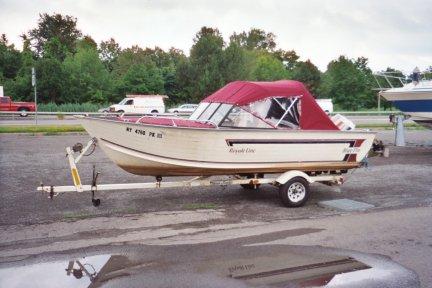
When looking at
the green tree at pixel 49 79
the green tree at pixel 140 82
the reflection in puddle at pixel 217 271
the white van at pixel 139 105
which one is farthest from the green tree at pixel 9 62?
the reflection in puddle at pixel 217 271

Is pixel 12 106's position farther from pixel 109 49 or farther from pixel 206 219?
pixel 109 49

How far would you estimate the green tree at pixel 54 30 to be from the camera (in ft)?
298

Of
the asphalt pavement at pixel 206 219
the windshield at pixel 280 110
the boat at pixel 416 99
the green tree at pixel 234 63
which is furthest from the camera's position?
the green tree at pixel 234 63

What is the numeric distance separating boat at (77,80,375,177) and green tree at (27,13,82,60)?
3399 inches

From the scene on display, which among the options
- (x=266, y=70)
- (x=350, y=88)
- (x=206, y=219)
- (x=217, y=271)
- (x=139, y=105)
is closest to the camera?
(x=217, y=271)

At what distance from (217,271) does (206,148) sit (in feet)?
10.9

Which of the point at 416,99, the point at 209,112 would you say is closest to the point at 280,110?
the point at 209,112

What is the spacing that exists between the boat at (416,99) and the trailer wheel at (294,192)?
11.2 metres

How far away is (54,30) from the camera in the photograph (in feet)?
300

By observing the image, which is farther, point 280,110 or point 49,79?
point 49,79

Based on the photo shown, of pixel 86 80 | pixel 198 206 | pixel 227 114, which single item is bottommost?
pixel 198 206

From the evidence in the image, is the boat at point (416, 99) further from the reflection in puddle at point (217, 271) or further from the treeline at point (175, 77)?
the treeline at point (175, 77)

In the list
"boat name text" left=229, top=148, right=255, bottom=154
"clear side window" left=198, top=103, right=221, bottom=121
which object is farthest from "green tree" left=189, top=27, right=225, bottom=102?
"boat name text" left=229, top=148, right=255, bottom=154

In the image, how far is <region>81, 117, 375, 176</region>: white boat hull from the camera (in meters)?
8.59
